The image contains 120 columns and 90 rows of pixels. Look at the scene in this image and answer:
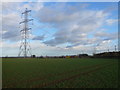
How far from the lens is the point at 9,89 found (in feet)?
37.6

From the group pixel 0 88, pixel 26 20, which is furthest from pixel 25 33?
pixel 0 88

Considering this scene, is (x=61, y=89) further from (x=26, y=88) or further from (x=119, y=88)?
(x=119, y=88)

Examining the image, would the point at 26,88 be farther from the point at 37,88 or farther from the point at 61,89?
the point at 61,89

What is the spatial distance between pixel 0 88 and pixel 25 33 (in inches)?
2630

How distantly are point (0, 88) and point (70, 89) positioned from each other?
4.13 meters

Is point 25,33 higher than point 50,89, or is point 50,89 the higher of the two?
point 25,33

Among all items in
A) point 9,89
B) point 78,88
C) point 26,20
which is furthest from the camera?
Result: point 26,20


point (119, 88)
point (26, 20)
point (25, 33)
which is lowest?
point (119, 88)

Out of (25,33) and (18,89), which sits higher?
(25,33)

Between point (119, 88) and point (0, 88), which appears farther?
point (119, 88)

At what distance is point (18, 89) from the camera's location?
37.8 ft

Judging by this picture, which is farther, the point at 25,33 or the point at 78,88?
the point at 25,33

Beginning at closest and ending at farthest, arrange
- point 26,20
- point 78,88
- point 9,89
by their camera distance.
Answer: point 9,89, point 78,88, point 26,20

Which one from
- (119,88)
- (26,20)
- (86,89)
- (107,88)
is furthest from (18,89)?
(26,20)
